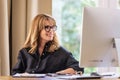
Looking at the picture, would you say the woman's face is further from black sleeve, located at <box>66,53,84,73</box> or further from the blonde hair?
black sleeve, located at <box>66,53,84,73</box>

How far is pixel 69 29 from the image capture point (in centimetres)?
328

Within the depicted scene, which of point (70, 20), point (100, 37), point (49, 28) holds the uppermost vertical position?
point (70, 20)

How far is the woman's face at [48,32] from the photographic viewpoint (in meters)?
2.51

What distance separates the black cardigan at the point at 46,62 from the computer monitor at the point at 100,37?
57cm

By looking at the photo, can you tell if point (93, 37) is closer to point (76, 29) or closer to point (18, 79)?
point (18, 79)

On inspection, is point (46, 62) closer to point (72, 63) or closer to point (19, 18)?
point (72, 63)

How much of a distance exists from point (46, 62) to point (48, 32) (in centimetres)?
29

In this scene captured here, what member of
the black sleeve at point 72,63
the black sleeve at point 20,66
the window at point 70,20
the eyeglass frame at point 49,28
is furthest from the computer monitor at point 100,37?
the window at point 70,20

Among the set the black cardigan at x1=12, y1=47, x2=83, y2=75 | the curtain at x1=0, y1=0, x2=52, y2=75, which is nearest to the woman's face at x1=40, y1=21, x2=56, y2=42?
the black cardigan at x1=12, y1=47, x2=83, y2=75

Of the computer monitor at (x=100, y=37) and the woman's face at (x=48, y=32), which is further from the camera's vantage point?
the woman's face at (x=48, y=32)

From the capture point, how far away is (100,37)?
1912mm

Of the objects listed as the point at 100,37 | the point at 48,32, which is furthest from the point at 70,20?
the point at 100,37

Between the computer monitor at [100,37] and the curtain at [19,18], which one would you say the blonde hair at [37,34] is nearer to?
the curtain at [19,18]

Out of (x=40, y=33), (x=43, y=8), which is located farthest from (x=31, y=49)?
(x=43, y=8)
